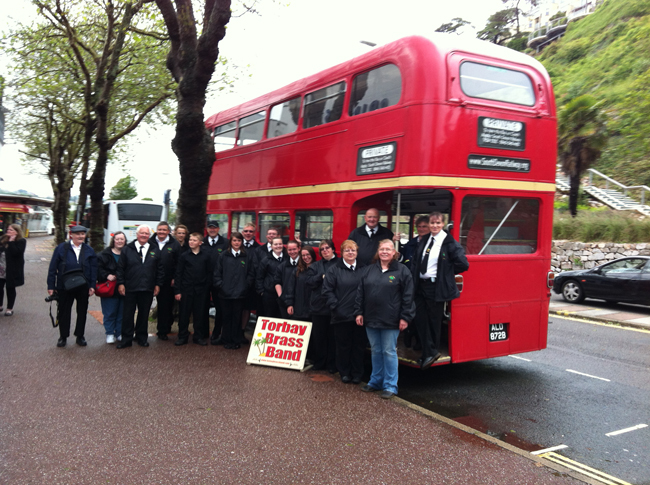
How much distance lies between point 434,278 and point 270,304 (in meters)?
2.56

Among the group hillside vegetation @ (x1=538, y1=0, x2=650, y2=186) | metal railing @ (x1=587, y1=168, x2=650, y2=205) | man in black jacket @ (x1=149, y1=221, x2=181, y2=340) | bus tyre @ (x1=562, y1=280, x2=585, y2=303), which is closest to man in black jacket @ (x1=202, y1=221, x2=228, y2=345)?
man in black jacket @ (x1=149, y1=221, x2=181, y2=340)

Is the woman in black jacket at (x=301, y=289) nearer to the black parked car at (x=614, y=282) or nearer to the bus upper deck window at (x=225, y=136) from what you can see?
the bus upper deck window at (x=225, y=136)

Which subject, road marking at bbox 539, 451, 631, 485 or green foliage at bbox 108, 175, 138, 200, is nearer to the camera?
road marking at bbox 539, 451, 631, 485

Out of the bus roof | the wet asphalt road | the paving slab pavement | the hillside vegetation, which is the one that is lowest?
the wet asphalt road

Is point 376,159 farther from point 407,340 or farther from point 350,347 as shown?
point 407,340

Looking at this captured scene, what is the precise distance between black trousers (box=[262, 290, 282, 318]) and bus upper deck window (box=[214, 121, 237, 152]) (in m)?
3.92

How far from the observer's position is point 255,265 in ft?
25.5

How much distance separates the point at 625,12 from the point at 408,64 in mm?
60069

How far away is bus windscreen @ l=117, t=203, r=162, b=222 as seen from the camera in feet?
89.8

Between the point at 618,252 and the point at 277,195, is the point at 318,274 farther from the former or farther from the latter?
the point at 618,252

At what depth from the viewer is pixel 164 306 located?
838cm

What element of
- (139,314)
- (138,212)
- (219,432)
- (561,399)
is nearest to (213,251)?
(139,314)

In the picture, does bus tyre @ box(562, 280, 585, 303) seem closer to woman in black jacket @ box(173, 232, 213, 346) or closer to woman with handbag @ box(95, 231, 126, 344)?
woman in black jacket @ box(173, 232, 213, 346)

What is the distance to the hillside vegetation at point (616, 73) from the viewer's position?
92.1 ft
